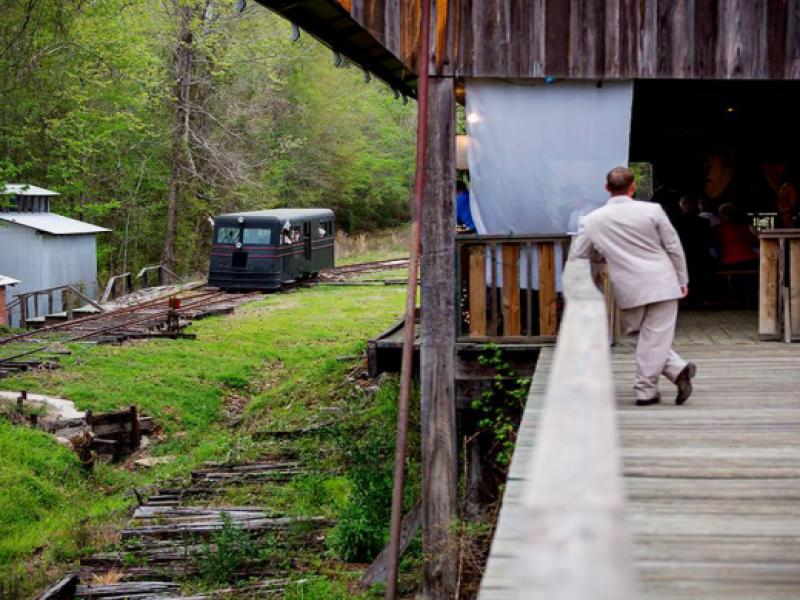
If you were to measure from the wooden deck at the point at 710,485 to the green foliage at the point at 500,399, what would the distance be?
3.67 ft

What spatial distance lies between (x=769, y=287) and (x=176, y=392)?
44.7ft

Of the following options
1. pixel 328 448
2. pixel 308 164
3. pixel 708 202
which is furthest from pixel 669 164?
pixel 308 164

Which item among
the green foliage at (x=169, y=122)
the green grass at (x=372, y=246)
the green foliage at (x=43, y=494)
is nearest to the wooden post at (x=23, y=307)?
the green foliage at (x=169, y=122)

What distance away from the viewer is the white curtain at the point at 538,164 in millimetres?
10961

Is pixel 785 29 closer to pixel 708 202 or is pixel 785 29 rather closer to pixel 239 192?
pixel 708 202

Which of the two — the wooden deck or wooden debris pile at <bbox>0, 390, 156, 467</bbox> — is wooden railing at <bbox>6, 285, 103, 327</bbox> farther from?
the wooden deck

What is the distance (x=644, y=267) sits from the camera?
7.66 m

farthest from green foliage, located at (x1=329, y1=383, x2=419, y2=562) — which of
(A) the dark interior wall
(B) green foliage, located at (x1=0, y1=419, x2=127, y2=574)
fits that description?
(A) the dark interior wall

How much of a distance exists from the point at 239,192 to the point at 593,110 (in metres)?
37.2

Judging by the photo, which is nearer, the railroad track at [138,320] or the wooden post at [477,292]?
the wooden post at [477,292]

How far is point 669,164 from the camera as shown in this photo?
65.9ft

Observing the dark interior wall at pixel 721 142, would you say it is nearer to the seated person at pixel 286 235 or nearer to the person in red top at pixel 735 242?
the person in red top at pixel 735 242

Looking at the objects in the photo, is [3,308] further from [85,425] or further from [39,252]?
[85,425]

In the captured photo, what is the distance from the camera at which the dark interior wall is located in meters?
17.4
